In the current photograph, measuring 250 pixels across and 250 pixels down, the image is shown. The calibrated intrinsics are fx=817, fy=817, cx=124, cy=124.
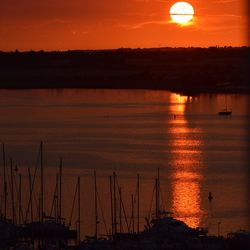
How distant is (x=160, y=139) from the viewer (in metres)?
21.7

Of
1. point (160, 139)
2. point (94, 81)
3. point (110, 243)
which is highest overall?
point (94, 81)

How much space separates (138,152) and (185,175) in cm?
420

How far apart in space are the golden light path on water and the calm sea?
14 mm

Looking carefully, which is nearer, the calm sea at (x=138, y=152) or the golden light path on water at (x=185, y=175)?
the calm sea at (x=138, y=152)

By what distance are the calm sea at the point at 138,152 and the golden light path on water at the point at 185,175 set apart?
1 cm

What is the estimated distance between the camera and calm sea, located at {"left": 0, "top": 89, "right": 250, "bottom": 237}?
10.1 metres

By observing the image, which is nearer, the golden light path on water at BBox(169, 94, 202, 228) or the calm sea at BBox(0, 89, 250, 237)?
the calm sea at BBox(0, 89, 250, 237)

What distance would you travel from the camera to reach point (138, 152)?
18.4 metres

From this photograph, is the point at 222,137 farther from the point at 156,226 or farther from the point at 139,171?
the point at 156,226

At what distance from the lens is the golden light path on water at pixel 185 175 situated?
10.4 m

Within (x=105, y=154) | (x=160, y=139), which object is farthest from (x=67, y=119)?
(x=105, y=154)

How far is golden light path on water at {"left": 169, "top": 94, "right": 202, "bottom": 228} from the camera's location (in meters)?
10.4

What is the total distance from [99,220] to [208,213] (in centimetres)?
150

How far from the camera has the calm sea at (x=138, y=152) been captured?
1011 cm
